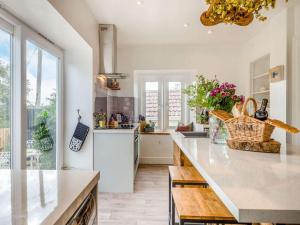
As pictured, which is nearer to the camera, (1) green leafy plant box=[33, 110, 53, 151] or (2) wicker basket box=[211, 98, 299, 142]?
(2) wicker basket box=[211, 98, 299, 142]

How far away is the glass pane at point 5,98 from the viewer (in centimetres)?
193

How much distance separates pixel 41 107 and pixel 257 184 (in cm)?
252

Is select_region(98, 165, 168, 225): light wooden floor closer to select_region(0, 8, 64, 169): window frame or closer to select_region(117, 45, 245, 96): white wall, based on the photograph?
select_region(0, 8, 64, 169): window frame

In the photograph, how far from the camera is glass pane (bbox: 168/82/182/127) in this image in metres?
4.93

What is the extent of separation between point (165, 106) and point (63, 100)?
7.81 ft

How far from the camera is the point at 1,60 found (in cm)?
192

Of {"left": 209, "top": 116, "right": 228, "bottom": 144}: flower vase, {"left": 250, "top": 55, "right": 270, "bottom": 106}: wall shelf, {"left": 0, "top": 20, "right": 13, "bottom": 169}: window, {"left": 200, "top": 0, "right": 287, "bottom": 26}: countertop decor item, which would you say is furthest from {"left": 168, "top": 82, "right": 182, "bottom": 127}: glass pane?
{"left": 0, "top": 20, "right": 13, "bottom": 169}: window

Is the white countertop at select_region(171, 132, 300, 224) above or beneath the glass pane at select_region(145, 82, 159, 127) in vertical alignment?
beneath

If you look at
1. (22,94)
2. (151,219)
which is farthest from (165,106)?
(22,94)

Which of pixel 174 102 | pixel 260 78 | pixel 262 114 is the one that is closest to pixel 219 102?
pixel 262 114

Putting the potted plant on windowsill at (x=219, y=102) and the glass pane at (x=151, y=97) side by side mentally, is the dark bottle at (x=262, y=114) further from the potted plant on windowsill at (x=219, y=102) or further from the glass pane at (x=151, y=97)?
the glass pane at (x=151, y=97)

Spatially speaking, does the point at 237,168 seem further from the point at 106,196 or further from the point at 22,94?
the point at 106,196

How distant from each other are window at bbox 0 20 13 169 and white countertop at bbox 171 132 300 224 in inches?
68.4

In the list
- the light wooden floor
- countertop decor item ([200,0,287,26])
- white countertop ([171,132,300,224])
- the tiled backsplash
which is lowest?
the light wooden floor
